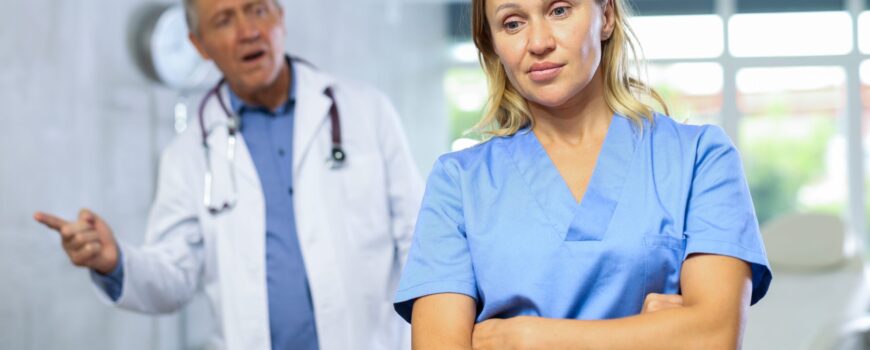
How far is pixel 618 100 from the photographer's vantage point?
1.24 metres

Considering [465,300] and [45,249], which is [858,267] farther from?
[465,300]

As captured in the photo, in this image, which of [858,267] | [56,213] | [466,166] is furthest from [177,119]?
[858,267]

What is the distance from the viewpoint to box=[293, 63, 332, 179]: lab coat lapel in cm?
206

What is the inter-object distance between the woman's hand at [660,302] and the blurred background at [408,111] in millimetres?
320

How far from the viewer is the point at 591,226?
1.14 m

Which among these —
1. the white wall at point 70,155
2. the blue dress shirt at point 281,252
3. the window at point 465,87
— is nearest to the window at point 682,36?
the window at point 465,87

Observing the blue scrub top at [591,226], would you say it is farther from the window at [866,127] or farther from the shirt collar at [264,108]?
the window at [866,127]

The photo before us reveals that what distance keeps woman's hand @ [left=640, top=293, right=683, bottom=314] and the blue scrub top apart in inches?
0.7

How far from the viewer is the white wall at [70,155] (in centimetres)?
217

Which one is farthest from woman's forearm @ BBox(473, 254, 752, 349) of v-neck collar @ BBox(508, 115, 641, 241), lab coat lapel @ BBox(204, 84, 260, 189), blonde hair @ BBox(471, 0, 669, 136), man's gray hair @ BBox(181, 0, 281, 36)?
man's gray hair @ BBox(181, 0, 281, 36)

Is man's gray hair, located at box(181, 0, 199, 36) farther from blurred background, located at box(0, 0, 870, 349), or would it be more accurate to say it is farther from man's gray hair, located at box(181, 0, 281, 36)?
blurred background, located at box(0, 0, 870, 349)

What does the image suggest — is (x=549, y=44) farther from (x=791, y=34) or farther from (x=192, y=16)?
(x=791, y=34)

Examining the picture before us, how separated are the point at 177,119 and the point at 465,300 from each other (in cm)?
202

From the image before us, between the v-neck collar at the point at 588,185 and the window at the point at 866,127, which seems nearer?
the v-neck collar at the point at 588,185
